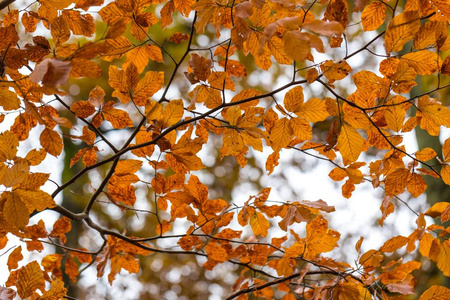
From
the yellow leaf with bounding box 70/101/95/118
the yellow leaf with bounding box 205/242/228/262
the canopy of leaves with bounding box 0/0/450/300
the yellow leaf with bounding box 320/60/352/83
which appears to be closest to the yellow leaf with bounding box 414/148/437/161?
the canopy of leaves with bounding box 0/0/450/300

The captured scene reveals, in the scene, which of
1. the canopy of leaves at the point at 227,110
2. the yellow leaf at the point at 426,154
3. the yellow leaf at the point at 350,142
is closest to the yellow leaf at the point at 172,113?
the canopy of leaves at the point at 227,110

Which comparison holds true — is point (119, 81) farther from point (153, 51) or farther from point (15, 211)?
point (15, 211)

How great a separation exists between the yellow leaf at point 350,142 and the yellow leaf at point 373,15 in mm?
235

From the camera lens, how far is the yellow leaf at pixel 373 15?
0.93 m

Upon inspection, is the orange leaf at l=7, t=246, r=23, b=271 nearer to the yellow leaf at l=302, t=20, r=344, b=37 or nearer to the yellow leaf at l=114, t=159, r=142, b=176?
the yellow leaf at l=114, t=159, r=142, b=176

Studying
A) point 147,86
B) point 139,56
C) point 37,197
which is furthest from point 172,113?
point 37,197

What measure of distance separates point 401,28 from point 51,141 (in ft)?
2.41

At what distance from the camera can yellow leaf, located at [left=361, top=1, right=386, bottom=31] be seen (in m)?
0.93

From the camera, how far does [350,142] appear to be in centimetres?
91

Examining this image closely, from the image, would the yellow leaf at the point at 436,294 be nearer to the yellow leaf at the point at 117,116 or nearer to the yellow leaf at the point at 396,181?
the yellow leaf at the point at 396,181

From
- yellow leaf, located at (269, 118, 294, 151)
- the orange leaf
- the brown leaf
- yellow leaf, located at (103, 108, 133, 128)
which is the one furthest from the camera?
the orange leaf

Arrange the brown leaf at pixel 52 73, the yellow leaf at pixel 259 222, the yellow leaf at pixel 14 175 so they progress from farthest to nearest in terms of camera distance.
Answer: the yellow leaf at pixel 259 222, the yellow leaf at pixel 14 175, the brown leaf at pixel 52 73

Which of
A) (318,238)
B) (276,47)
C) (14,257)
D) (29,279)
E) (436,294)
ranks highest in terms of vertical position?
(276,47)

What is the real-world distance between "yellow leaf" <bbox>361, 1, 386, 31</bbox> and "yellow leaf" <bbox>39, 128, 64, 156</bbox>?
2.30ft
